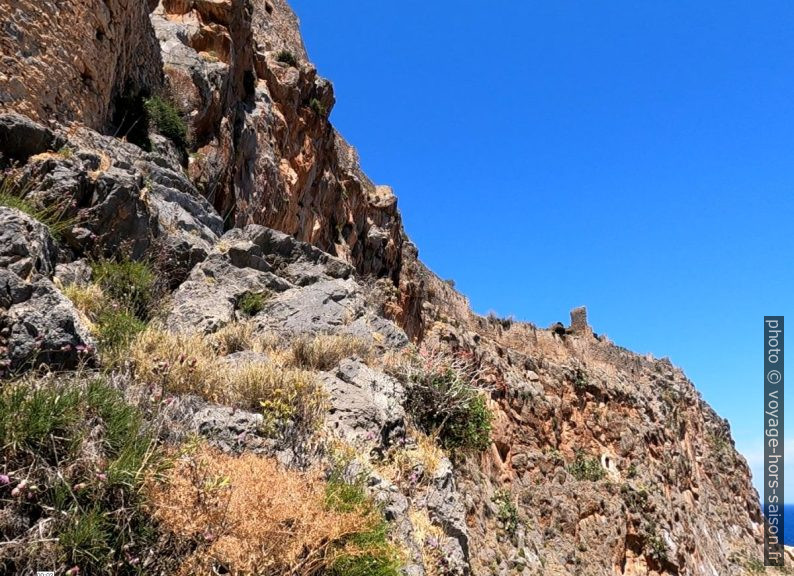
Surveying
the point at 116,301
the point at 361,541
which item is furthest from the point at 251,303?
the point at 361,541

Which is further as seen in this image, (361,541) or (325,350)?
(325,350)

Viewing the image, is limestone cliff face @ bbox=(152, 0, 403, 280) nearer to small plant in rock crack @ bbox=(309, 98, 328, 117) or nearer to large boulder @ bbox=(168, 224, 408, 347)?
small plant in rock crack @ bbox=(309, 98, 328, 117)

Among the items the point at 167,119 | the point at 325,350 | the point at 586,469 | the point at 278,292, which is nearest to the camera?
the point at 325,350

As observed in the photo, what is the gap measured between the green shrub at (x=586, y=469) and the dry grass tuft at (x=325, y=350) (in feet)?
39.7

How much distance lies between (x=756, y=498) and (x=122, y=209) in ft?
123

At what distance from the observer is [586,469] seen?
16.0 meters

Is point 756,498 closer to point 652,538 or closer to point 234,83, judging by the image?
point 652,538

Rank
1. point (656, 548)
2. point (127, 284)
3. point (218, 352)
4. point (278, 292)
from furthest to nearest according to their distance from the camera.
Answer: point (656, 548), point (278, 292), point (127, 284), point (218, 352)

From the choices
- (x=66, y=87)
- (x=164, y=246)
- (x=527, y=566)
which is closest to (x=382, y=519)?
(x=527, y=566)

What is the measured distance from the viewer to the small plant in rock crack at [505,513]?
704cm

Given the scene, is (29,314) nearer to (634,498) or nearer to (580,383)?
(634,498)

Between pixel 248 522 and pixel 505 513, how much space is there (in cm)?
556

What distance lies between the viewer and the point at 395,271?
22422mm

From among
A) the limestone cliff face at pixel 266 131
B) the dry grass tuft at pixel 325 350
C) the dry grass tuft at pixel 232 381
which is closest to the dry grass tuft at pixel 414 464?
the dry grass tuft at pixel 232 381
